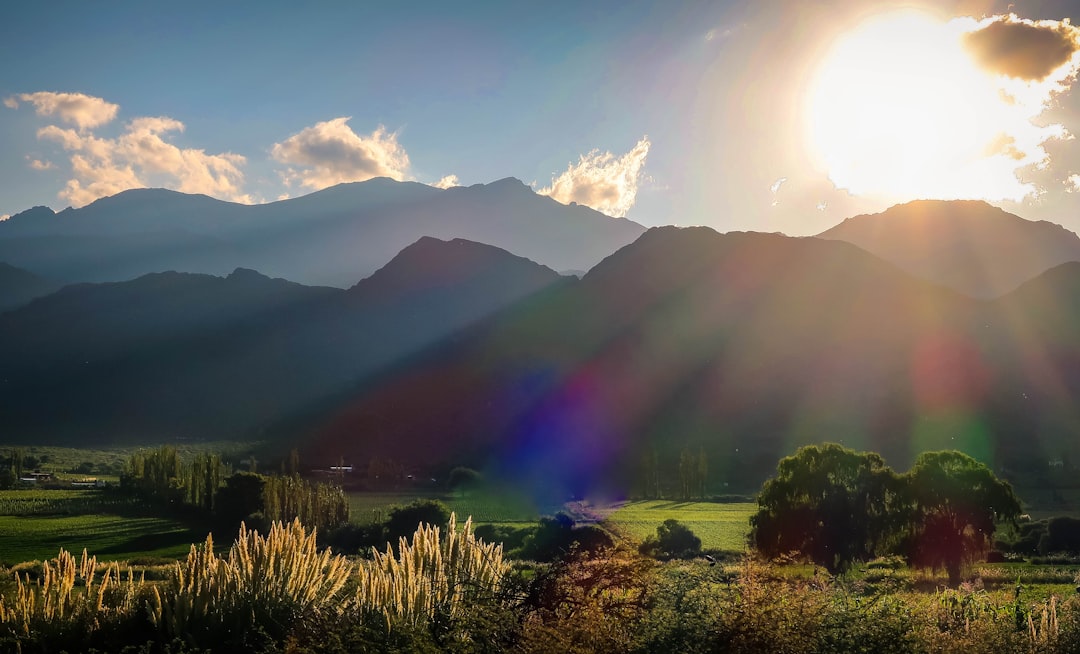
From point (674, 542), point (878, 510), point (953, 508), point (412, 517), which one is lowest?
point (674, 542)

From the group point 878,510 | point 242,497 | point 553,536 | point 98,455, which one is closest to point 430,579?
point 878,510

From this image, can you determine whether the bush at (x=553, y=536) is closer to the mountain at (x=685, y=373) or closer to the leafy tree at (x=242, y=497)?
the leafy tree at (x=242, y=497)

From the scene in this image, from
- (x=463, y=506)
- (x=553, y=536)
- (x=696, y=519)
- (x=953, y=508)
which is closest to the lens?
(x=953, y=508)

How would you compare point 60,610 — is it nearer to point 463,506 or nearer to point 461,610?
point 461,610

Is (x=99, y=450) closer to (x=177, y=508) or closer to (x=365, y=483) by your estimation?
(x=365, y=483)

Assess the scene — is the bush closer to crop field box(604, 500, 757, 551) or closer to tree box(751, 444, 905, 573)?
crop field box(604, 500, 757, 551)

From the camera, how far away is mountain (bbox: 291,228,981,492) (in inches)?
4911

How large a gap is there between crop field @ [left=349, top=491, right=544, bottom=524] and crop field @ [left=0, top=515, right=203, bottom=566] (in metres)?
12.2

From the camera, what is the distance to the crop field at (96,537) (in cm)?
3616

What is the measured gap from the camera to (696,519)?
5825 centimetres

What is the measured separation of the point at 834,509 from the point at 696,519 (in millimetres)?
32072

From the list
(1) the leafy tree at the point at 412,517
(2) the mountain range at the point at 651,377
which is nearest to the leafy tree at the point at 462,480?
(2) the mountain range at the point at 651,377

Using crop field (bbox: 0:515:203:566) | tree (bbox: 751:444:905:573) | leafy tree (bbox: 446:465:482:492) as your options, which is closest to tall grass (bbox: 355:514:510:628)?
tree (bbox: 751:444:905:573)

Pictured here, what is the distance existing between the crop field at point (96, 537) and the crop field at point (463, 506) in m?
12.2
